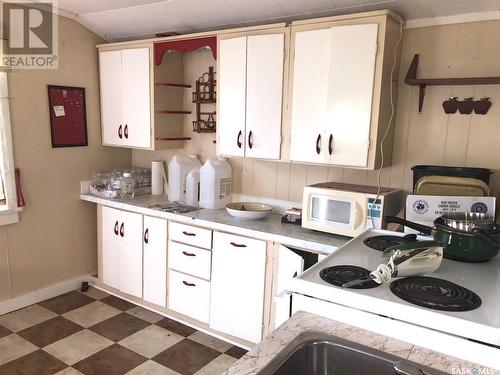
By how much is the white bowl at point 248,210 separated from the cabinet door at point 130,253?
0.79m

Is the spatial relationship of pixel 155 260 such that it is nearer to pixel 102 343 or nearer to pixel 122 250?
pixel 122 250

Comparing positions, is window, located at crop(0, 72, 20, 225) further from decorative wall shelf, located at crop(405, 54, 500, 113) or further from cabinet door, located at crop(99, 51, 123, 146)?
decorative wall shelf, located at crop(405, 54, 500, 113)

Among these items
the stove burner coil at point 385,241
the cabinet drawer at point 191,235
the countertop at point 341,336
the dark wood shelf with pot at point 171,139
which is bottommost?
the cabinet drawer at point 191,235

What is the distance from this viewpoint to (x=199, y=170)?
10.9 feet

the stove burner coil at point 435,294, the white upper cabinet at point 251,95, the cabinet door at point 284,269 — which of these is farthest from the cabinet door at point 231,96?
the stove burner coil at point 435,294

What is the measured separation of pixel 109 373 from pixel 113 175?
5.80 feet

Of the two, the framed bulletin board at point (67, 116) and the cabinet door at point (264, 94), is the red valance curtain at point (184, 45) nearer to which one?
the cabinet door at point (264, 94)

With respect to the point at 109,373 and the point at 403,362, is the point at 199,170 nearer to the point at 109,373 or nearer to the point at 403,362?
the point at 109,373

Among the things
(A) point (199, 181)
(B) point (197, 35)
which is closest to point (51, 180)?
(A) point (199, 181)

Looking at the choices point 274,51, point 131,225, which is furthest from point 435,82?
point 131,225

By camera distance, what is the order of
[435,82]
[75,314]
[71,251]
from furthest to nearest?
[71,251] → [75,314] → [435,82]

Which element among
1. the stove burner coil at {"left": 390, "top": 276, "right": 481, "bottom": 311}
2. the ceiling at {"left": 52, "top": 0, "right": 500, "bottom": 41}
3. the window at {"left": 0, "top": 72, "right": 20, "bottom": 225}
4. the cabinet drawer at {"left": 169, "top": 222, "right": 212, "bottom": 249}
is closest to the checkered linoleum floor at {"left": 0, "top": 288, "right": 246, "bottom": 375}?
the cabinet drawer at {"left": 169, "top": 222, "right": 212, "bottom": 249}

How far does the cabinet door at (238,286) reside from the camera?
2.68 meters

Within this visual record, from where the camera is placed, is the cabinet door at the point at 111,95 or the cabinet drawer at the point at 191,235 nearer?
the cabinet drawer at the point at 191,235
